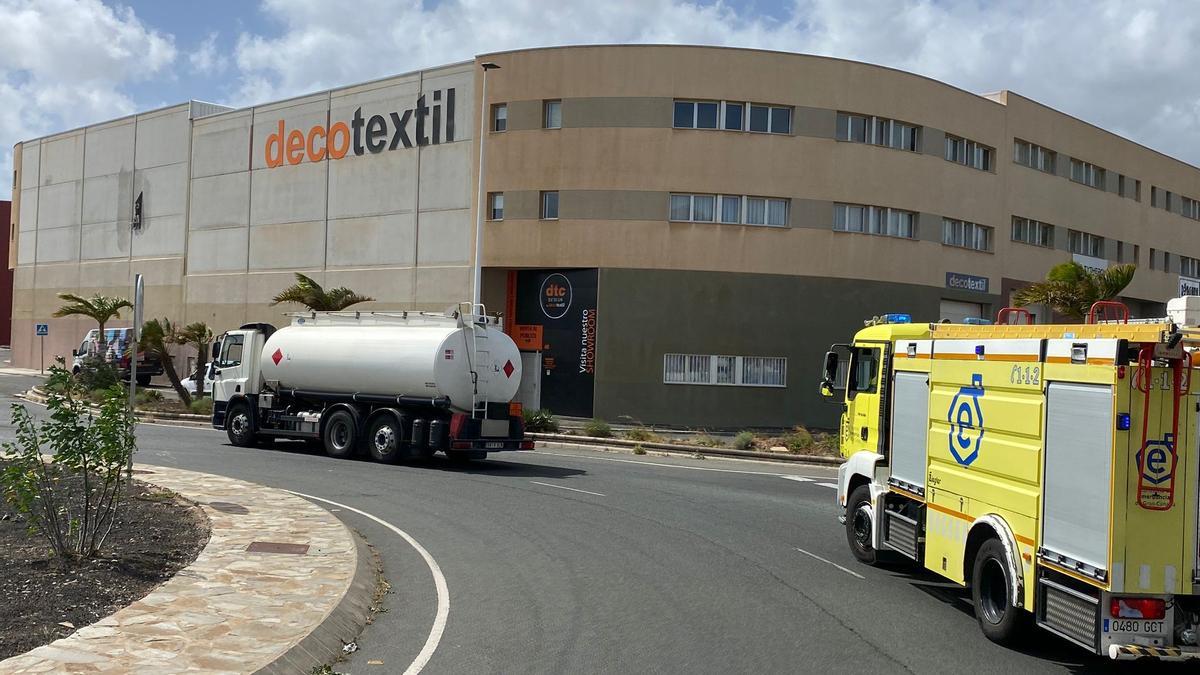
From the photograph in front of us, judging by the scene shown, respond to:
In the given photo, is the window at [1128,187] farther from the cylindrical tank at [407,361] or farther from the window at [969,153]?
the cylindrical tank at [407,361]

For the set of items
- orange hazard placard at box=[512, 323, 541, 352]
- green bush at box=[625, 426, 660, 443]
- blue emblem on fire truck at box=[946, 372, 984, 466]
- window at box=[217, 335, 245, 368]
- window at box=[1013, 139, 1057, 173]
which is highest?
window at box=[1013, 139, 1057, 173]

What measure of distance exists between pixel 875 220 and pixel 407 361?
775 inches

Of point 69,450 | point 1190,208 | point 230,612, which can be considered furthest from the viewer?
point 1190,208

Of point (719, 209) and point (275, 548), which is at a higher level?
point (719, 209)

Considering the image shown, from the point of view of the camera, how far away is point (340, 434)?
74.9ft

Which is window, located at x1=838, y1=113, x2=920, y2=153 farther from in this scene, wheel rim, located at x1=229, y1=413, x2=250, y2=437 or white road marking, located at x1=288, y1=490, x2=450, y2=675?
white road marking, located at x1=288, y1=490, x2=450, y2=675

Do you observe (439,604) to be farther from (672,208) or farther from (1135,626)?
(672,208)

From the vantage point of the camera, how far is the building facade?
33.8 m

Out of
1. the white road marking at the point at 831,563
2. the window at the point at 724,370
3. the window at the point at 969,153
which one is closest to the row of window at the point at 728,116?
the window at the point at 969,153

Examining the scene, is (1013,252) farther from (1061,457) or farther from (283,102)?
(1061,457)

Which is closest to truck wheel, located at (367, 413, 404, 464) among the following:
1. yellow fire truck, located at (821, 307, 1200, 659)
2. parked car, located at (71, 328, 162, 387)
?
yellow fire truck, located at (821, 307, 1200, 659)

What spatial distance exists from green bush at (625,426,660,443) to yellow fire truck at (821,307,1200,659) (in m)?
18.7

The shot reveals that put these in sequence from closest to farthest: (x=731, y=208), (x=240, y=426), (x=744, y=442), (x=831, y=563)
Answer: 1. (x=831, y=563)
2. (x=240, y=426)
3. (x=744, y=442)
4. (x=731, y=208)

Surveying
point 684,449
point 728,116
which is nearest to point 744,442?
point 684,449
